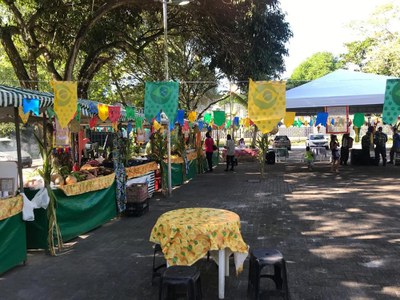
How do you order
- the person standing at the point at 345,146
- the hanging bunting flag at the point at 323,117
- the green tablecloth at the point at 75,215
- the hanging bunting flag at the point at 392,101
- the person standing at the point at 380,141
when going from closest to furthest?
the green tablecloth at the point at 75,215, the hanging bunting flag at the point at 392,101, the hanging bunting flag at the point at 323,117, the person standing at the point at 380,141, the person standing at the point at 345,146

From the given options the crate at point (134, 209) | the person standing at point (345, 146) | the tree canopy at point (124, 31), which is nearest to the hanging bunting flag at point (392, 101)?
the crate at point (134, 209)

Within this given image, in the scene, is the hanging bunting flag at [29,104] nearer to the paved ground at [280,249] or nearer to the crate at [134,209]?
the paved ground at [280,249]

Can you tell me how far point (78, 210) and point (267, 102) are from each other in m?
4.21

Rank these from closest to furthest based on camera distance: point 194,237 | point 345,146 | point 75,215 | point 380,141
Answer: point 194,237 < point 75,215 < point 380,141 < point 345,146

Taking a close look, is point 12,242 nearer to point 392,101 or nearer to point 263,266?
point 263,266

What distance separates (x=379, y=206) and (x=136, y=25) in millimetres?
12395

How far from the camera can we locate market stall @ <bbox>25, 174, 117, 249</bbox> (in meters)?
6.62

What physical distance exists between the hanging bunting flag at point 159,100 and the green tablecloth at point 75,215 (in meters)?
2.07

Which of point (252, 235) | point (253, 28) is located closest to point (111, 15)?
point (253, 28)

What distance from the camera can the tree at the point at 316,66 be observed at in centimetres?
A: 6516

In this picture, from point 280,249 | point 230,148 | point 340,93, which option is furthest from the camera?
point 230,148

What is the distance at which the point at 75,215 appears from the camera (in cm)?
742

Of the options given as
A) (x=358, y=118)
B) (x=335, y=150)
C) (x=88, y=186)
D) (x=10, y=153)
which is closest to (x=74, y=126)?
(x=88, y=186)

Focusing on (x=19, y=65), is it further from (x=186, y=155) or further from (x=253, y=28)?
(x=253, y=28)
